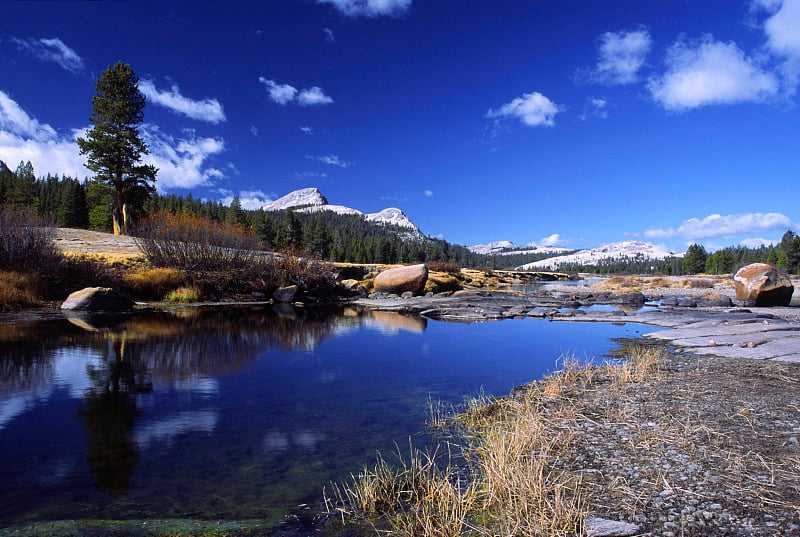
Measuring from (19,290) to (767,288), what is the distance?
39146 mm

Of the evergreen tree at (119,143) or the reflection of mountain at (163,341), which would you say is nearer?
the reflection of mountain at (163,341)

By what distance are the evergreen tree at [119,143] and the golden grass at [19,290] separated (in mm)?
24168

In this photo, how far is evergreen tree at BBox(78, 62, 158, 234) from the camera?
39125mm

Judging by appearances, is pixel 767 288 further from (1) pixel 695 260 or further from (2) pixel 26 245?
(1) pixel 695 260

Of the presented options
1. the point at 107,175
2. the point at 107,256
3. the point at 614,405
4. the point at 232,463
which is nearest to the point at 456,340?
the point at 614,405

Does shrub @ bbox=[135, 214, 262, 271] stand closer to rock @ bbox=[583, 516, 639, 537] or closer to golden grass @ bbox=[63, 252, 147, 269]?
golden grass @ bbox=[63, 252, 147, 269]

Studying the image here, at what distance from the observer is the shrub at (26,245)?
19484 millimetres

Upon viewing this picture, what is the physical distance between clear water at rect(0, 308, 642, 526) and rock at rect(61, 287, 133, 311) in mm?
4757

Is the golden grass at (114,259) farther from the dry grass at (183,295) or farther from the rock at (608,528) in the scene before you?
the rock at (608,528)

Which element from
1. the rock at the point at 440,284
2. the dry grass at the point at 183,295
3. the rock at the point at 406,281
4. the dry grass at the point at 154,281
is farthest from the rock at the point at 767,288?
the dry grass at the point at 154,281

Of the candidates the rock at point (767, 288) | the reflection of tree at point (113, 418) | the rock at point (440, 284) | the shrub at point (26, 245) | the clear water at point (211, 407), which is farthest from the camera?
the rock at point (440, 284)

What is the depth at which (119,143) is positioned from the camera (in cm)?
3972

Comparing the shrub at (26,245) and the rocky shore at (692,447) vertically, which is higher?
the shrub at (26,245)

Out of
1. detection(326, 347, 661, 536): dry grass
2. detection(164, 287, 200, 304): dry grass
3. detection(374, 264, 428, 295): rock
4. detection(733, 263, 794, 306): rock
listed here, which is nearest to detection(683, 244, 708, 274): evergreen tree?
detection(733, 263, 794, 306): rock
